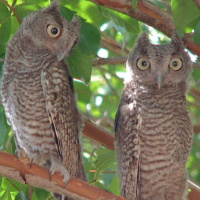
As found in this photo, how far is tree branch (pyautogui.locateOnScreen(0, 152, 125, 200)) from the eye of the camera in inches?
122

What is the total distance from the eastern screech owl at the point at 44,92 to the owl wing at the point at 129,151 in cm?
31

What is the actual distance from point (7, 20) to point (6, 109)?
0.65 meters

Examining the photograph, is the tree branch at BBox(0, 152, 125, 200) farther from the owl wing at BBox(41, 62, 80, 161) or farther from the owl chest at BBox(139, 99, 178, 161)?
the owl chest at BBox(139, 99, 178, 161)

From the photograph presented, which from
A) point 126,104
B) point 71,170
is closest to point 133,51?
point 126,104

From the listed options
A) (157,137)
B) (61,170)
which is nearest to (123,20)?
(157,137)

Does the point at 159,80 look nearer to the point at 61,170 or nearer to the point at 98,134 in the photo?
the point at 98,134

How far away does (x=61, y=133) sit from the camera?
373cm

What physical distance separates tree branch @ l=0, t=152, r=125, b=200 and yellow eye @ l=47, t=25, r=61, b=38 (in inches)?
46.6

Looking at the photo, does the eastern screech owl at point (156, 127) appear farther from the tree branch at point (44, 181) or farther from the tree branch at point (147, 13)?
the tree branch at point (44, 181)

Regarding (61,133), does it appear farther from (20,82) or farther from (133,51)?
(133,51)

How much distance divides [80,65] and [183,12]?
0.90m

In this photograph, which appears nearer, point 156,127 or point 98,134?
point 156,127

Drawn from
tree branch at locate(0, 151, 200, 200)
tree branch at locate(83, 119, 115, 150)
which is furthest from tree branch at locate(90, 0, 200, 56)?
tree branch at locate(0, 151, 200, 200)

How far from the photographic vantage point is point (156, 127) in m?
3.91
